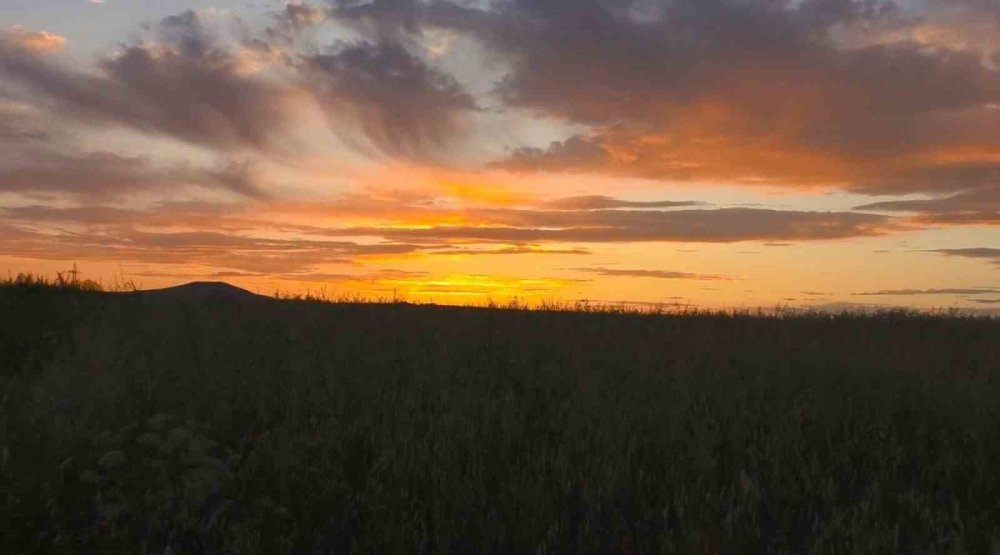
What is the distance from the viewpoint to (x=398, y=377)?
8211mm

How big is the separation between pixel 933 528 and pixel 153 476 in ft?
15.7

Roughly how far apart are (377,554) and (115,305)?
10.3 m

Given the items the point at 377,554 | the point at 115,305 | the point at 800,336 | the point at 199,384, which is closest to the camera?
the point at 377,554

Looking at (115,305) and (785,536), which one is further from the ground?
(115,305)

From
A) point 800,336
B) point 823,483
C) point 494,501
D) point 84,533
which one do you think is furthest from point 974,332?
point 84,533

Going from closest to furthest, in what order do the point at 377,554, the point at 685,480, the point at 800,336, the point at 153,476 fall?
the point at 377,554 < the point at 153,476 < the point at 685,480 < the point at 800,336

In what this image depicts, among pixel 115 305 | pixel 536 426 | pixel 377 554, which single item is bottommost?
pixel 377 554

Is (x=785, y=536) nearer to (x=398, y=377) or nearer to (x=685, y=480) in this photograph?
(x=685, y=480)

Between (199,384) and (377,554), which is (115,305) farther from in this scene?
(377,554)

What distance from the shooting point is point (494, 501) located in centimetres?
543

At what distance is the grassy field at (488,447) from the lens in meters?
4.97

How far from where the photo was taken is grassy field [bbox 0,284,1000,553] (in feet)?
16.3

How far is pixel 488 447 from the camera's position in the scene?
6.21m

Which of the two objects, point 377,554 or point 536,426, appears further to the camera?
point 536,426
